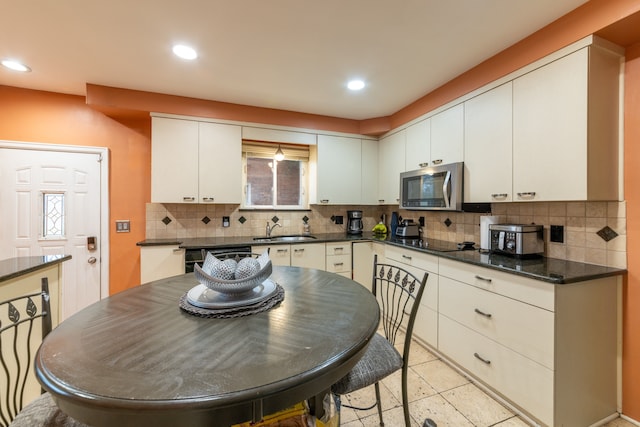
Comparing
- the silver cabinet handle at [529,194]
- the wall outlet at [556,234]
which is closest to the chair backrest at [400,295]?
the silver cabinet handle at [529,194]

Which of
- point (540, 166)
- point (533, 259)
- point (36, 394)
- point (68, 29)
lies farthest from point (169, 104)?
point (533, 259)

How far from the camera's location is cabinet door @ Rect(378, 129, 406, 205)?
324cm

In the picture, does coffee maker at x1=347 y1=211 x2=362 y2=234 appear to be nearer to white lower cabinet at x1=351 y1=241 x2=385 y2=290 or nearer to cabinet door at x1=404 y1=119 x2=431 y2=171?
white lower cabinet at x1=351 y1=241 x2=385 y2=290

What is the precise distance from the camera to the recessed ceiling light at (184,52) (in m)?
1.96

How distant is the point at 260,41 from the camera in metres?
1.91

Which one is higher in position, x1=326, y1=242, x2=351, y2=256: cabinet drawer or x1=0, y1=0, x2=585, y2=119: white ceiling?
x1=0, y1=0, x2=585, y2=119: white ceiling

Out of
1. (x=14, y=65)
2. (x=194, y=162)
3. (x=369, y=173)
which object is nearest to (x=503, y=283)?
(x=369, y=173)

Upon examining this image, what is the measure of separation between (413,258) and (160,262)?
247 cm

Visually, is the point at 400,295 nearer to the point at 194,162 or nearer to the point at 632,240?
the point at 632,240

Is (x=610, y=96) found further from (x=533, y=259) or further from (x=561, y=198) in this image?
(x=533, y=259)

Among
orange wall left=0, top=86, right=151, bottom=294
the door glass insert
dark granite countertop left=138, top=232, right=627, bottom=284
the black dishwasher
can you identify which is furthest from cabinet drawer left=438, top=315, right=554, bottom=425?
the door glass insert

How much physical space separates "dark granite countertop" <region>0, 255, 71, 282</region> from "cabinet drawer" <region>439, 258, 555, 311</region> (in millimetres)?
2727

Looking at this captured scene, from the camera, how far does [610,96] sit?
1640mm

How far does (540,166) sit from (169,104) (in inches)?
129
